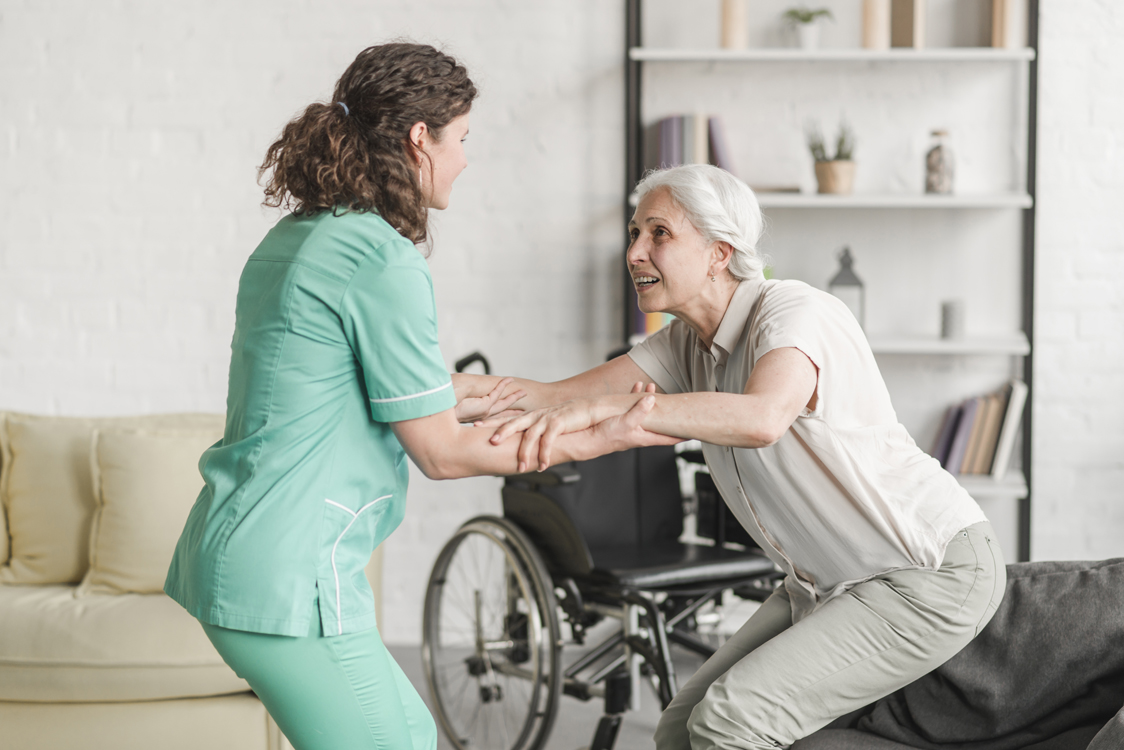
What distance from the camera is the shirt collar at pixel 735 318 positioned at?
159cm

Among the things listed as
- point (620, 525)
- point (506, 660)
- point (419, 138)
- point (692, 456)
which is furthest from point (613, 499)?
point (419, 138)

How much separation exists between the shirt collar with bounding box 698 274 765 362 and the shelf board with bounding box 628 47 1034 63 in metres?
1.62

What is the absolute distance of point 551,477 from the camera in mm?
2328

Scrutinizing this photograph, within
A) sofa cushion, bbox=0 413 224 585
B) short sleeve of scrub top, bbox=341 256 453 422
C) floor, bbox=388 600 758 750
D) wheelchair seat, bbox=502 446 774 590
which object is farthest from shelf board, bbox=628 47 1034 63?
short sleeve of scrub top, bbox=341 256 453 422

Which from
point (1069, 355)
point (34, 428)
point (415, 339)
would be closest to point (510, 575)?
point (34, 428)

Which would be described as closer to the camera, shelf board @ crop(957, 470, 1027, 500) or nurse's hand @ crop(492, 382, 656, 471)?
nurse's hand @ crop(492, 382, 656, 471)

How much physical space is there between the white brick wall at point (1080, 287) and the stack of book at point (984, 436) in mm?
237

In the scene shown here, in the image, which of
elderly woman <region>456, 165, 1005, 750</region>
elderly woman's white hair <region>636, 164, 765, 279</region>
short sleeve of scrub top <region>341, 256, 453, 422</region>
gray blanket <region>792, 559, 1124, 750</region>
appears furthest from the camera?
elderly woman's white hair <region>636, 164, 765, 279</region>

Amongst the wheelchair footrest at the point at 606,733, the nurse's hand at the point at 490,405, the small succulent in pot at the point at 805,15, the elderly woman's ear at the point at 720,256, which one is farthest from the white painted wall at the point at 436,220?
the elderly woman's ear at the point at 720,256

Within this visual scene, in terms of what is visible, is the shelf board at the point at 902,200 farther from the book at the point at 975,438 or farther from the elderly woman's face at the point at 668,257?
the elderly woman's face at the point at 668,257

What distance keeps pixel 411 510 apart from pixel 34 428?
1.26 m

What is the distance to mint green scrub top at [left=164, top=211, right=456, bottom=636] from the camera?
3.75 feet

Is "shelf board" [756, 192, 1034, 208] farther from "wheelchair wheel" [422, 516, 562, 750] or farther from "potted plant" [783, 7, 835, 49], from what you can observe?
"wheelchair wheel" [422, 516, 562, 750]

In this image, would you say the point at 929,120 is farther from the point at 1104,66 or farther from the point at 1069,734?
the point at 1069,734
